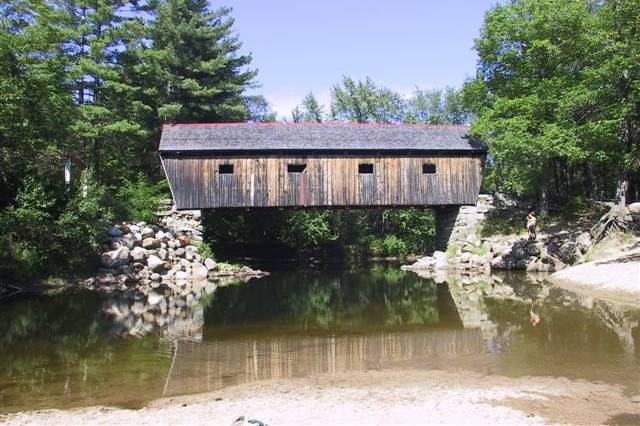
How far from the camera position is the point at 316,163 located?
2383cm

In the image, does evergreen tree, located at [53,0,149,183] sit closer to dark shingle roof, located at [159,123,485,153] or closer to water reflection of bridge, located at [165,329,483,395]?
dark shingle roof, located at [159,123,485,153]

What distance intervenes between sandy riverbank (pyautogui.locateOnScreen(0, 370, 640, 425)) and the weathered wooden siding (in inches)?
658

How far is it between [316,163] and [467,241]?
777cm

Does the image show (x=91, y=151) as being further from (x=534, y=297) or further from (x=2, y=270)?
(x=534, y=297)

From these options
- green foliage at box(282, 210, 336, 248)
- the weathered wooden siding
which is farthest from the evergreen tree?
green foliage at box(282, 210, 336, 248)

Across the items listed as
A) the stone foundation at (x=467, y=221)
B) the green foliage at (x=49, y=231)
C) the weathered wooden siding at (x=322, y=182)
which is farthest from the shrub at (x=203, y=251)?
the stone foundation at (x=467, y=221)

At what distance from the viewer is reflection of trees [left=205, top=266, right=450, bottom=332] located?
12.2 meters

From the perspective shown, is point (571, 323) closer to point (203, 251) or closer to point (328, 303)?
point (328, 303)

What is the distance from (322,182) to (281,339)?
14100mm

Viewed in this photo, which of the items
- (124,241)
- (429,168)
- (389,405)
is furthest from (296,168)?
(389,405)

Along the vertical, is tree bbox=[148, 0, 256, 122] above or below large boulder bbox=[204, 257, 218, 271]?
above

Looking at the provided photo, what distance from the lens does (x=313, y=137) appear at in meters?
24.1

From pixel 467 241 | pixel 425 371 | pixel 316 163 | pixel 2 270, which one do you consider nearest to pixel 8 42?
pixel 2 270

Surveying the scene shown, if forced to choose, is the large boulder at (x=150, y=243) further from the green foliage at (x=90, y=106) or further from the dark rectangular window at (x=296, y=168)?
the dark rectangular window at (x=296, y=168)
